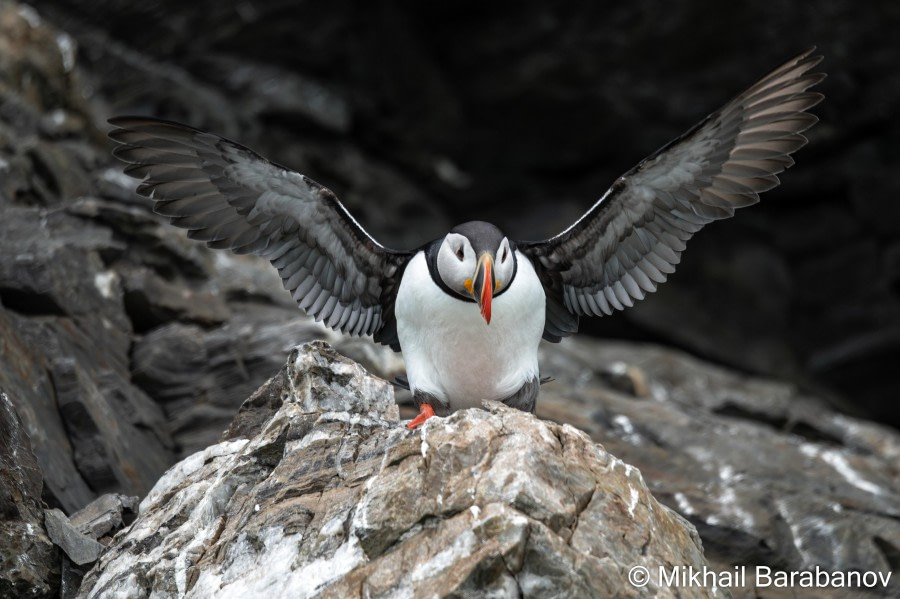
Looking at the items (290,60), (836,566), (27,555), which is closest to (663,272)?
(836,566)

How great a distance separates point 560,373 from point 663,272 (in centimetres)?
470

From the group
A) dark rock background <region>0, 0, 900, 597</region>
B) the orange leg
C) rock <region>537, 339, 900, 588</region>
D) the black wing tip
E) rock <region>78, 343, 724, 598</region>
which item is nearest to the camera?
rock <region>78, 343, 724, 598</region>

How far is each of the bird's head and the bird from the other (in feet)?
0.63

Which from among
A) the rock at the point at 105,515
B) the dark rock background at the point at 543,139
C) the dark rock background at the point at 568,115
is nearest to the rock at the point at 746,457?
the dark rock background at the point at 543,139

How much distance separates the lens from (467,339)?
5.66m

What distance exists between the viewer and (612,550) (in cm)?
420

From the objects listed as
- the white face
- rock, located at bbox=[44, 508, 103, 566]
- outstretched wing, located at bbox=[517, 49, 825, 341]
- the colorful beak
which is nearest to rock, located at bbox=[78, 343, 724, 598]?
rock, located at bbox=[44, 508, 103, 566]

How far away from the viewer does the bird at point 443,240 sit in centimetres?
585

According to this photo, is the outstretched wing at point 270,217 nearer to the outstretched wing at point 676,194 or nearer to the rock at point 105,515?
the outstretched wing at point 676,194

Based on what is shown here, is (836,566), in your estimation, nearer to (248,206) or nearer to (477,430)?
(477,430)

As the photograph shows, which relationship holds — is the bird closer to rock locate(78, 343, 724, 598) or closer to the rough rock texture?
rock locate(78, 343, 724, 598)

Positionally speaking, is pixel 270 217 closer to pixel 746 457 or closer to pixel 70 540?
Result: pixel 70 540

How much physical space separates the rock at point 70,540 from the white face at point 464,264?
2.31 m

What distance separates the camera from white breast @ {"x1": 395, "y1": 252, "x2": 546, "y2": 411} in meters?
5.64
